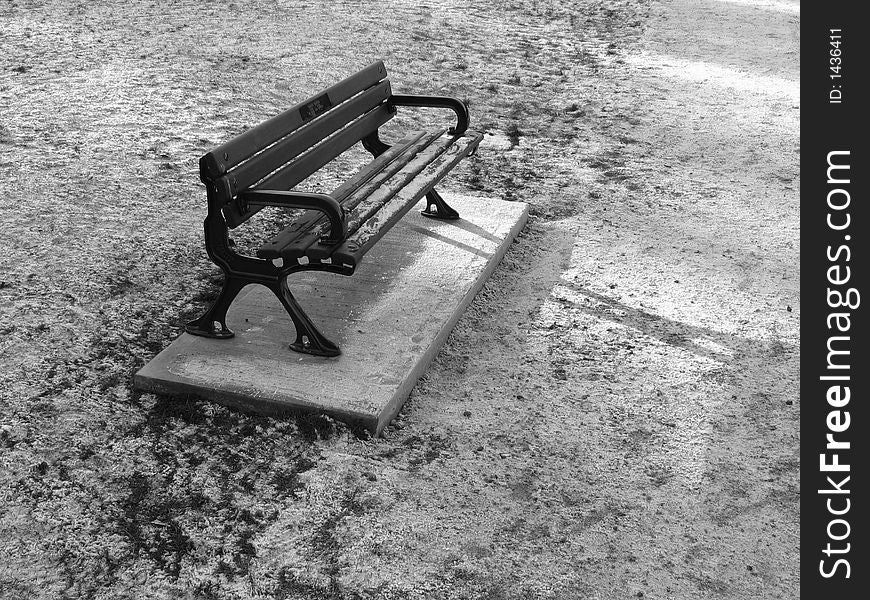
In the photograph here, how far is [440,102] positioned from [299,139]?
115 centimetres

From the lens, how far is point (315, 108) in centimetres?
432

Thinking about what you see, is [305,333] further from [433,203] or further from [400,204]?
[433,203]

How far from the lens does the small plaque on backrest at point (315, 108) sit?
422 cm

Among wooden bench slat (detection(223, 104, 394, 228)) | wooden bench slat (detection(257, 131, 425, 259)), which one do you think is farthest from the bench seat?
wooden bench slat (detection(223, 104, 394, 228))

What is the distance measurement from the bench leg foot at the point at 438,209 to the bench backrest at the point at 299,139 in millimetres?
518

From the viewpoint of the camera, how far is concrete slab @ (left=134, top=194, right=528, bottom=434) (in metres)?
Result: 3.59

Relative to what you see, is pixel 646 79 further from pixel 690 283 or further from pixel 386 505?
pixel 386 505

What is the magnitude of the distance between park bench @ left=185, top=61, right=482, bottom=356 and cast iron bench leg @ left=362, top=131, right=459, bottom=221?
1.22 feet

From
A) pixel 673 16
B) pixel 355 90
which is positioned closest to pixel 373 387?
pixel 355 90

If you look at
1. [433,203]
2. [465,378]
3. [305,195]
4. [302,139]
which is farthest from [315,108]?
[465,378]

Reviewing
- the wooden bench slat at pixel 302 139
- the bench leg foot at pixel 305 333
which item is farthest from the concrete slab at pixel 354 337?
the wooden bench slat at pixel 302 139

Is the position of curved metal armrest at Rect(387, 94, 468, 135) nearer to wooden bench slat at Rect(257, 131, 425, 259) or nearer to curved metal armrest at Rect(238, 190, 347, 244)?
wooden bench slat at Rect(257, 131, 425, 259)

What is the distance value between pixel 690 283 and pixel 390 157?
5.79 ft

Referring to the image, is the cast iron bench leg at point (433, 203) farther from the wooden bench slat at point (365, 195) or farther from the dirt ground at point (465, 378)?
the dirt ground at point (465, 378)
